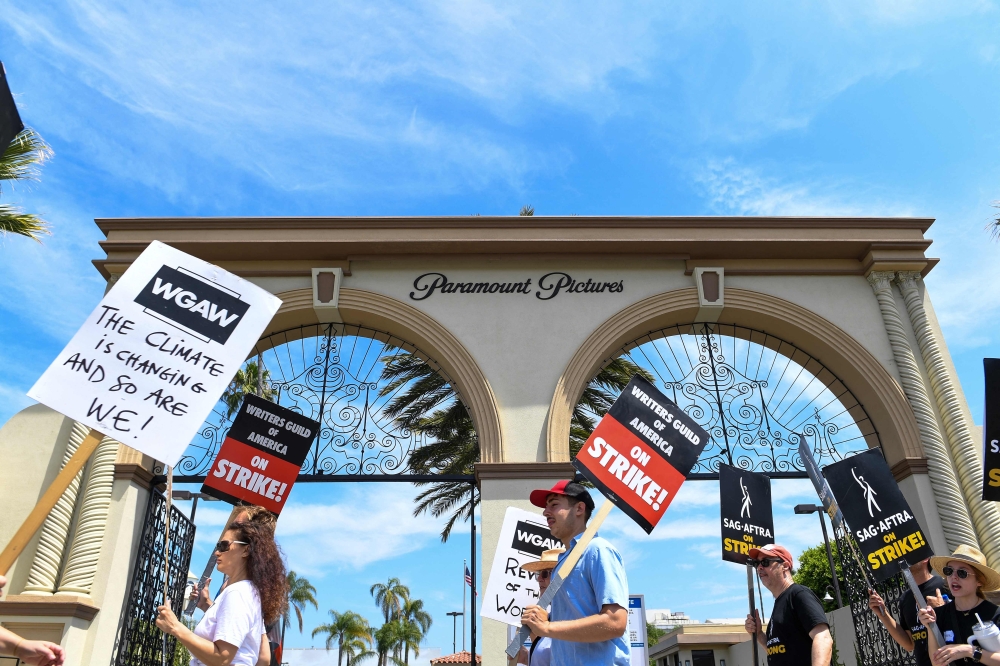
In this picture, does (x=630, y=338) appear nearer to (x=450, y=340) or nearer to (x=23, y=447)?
(x=450, y=340)

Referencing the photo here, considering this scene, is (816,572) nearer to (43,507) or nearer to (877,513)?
(877,513)

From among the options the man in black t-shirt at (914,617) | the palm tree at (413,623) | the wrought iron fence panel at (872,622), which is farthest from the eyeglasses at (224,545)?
the palm tree at (413,623)

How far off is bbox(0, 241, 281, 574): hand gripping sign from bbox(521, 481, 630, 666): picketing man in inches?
73.5

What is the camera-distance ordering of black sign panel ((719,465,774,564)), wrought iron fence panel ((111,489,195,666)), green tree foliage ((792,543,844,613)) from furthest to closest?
green tree foliage ((792,543,844,613)), wrought iron fence panel ((111,489,195,666)), black sign panel ((719,465,774,564))

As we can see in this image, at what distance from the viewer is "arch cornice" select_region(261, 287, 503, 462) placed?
32.8ft

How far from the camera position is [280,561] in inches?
147

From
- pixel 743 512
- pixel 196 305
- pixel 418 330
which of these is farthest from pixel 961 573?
pixel 418 330

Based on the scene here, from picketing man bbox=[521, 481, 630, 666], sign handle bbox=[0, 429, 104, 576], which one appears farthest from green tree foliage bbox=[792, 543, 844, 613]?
sign handle bbox=[0, 429, 104, 576]

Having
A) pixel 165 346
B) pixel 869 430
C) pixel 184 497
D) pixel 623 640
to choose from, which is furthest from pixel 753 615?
pixel 184 497

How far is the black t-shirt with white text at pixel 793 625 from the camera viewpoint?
14.1 feet

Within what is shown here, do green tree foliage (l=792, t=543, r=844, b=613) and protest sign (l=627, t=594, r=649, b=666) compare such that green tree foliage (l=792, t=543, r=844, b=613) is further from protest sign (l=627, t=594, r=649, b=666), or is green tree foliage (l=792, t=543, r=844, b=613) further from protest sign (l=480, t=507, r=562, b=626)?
protest sign (l=480, t=507, r=562, b=626)

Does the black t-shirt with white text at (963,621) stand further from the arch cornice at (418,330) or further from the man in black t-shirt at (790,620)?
the arch cornice at (418,330)

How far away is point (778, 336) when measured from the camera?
1126cm

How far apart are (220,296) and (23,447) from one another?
24.3 feet
